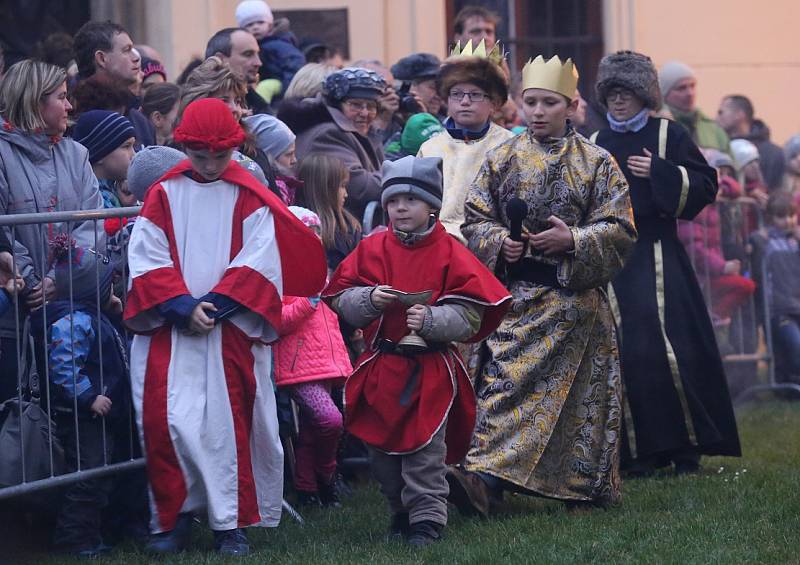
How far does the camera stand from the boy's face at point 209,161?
6219 mm

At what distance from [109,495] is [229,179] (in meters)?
1.36

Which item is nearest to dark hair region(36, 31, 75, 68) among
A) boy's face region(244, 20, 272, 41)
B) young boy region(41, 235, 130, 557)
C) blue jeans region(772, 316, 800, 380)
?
boy's face region(244, 20, 272, 41)

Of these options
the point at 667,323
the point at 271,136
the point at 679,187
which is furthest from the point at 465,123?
the point at 667,323

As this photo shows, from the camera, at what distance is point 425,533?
20.4ft

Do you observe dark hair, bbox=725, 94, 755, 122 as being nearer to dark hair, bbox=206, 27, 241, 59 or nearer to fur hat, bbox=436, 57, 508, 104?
dark hair, bbox=206, 27, 241, 59

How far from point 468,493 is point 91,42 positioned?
2941 mm

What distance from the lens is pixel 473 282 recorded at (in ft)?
20.4

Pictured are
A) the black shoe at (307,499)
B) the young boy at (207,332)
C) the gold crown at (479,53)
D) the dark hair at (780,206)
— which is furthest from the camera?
the dark hair at (780,206)

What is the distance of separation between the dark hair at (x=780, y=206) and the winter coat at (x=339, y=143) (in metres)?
4.19

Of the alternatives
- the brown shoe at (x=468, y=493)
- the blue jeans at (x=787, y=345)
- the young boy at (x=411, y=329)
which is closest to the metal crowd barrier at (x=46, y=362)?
the young boy at (x=411, y=329)

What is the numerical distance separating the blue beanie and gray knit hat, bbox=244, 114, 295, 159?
817mm

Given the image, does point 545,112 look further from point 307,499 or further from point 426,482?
point 307,499

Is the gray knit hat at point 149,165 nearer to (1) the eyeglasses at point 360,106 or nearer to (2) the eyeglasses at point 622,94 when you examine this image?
(1) the eyeglasses at point 360,106

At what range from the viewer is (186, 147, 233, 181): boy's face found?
622 centimetres
